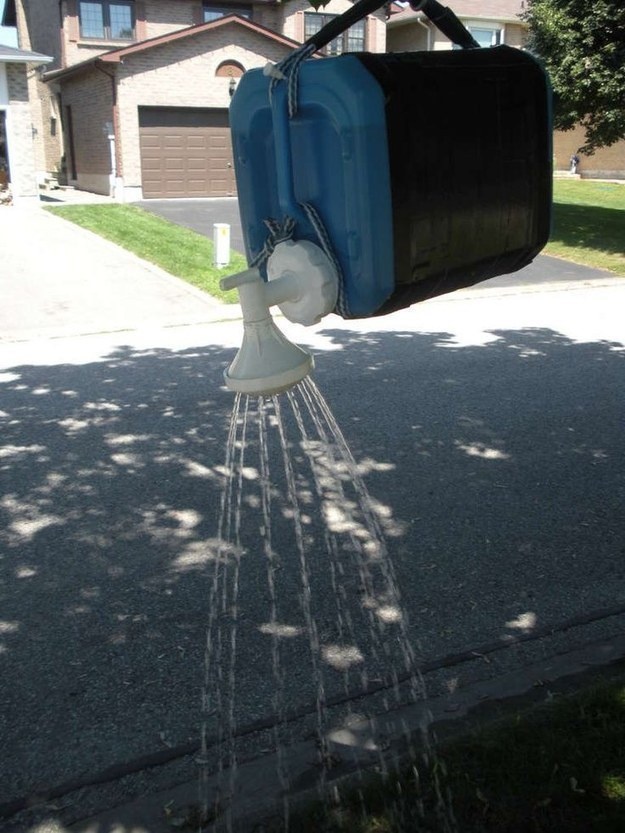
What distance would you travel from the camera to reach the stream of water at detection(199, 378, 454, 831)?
3.36 meters

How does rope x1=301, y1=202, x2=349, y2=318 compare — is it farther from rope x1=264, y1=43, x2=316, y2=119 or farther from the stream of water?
the stream of water

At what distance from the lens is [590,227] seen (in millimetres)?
20094

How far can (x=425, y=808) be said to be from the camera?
2.87 metres

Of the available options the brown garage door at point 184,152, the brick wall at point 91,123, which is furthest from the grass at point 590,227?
the brick wall at point 91,123

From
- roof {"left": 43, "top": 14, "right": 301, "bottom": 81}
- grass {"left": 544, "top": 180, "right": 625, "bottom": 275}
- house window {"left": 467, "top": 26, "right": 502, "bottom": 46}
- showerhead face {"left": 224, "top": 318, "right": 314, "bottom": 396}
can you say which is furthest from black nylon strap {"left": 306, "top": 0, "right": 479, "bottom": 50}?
house window {"left": 467, "top": 26, "right": 502, "bottom": 46}

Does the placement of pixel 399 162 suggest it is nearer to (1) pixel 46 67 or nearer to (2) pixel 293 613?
(2) pixel 293 613

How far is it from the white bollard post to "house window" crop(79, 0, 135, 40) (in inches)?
686

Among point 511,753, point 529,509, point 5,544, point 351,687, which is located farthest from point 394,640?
point 5,544

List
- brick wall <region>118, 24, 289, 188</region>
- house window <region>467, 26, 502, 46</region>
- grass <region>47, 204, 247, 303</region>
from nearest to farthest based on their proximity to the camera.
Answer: grass <region>47, 204, 247, 303</region> → brick wall <region>118, 24, 289, 188</region> → house window <region>467, 26, 502, 46</region>

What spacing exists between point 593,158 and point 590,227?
51.9ft

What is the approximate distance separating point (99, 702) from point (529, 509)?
2.83m

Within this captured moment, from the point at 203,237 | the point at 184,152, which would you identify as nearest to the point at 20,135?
the point at 184,152

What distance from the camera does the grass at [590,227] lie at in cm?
1664

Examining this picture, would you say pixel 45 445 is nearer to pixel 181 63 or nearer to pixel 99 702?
pixel 99 702
